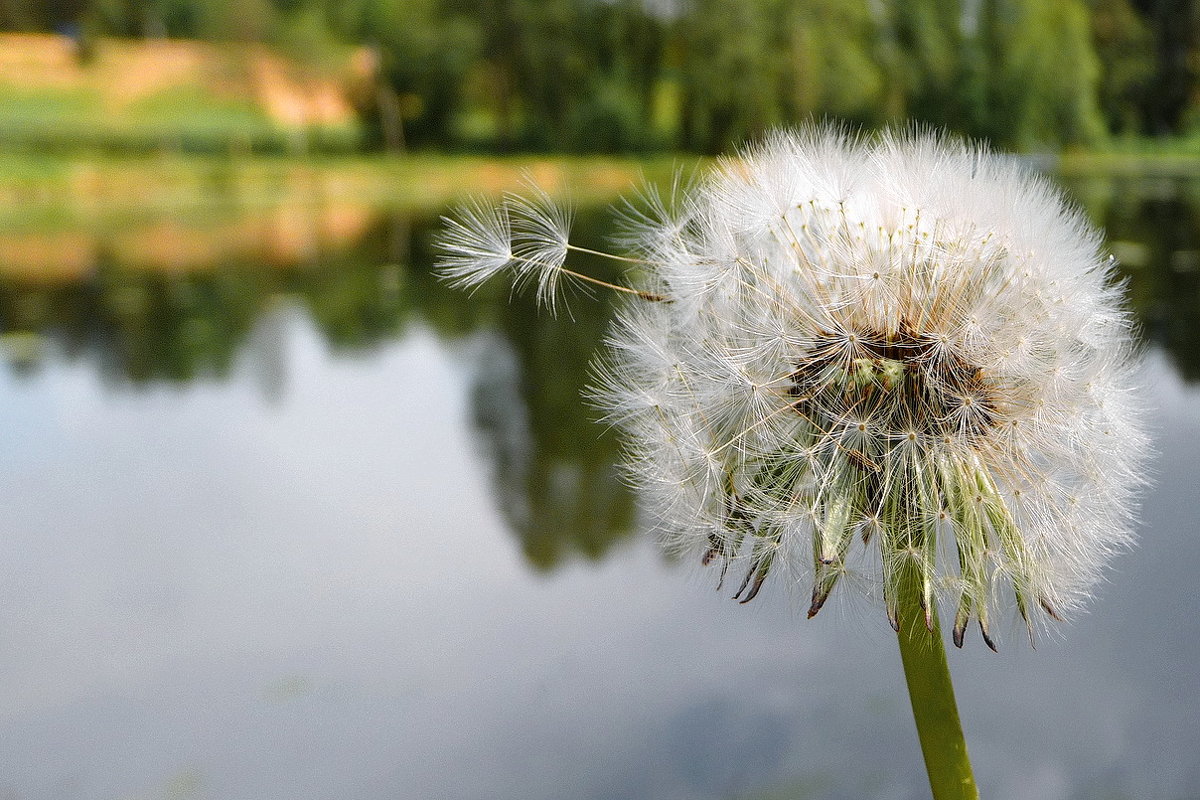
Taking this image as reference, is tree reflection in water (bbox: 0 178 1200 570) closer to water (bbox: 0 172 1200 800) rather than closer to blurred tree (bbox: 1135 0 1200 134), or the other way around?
water (bbox: 0 172 1200 800)

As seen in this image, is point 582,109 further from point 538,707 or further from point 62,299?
point 538,707

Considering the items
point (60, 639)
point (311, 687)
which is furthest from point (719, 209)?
point (60, 639)

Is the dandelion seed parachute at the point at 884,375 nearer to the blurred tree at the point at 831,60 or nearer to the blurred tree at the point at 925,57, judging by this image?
the blurred tree at the point at 831,60

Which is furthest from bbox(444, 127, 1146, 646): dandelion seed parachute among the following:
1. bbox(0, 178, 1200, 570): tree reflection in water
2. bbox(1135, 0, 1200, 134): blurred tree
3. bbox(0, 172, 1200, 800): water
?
bbox(1135, 0, 1200, 134): blurred tree

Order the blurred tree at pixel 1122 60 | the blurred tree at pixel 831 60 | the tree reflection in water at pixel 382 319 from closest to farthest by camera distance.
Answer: the tree reflection in water at pixel 382 319, the blurred tree at pixel 831 60, the blurred tree at pixel 1122 60

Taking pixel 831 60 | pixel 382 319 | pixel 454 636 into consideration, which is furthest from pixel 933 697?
pixel 831 60

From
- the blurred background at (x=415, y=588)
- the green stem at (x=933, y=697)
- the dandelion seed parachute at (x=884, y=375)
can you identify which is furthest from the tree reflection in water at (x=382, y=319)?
the green stem at (x=933, y=697)
